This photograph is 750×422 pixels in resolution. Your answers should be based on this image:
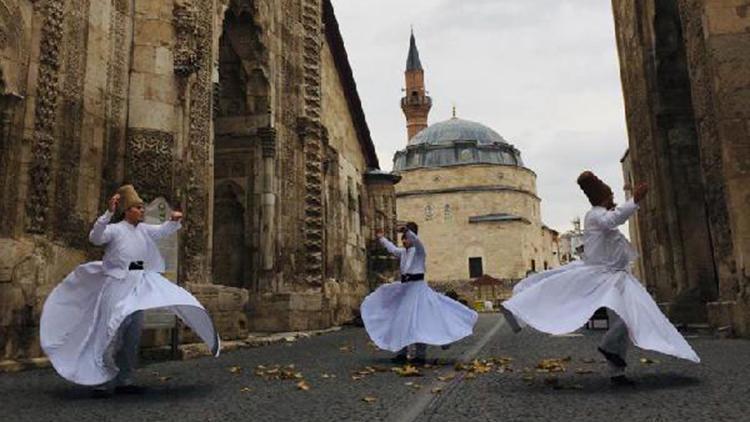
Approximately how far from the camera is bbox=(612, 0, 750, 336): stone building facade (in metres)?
9.37

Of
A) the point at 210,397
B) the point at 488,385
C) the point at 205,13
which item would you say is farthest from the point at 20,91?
the point at 488,385

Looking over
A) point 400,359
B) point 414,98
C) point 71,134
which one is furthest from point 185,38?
point 414,98

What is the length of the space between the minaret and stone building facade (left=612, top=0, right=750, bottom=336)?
6102 centimetres

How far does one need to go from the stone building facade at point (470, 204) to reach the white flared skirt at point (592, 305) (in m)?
56.0

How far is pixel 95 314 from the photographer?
534 centimetres

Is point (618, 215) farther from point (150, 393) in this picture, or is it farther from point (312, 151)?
point (312, 151)

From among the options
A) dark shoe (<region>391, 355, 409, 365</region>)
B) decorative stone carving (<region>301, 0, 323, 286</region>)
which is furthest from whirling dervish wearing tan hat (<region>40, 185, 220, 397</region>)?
decorative stone carving (<region>301, 0, 323, 286</region>)

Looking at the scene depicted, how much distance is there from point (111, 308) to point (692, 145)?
1270 cm

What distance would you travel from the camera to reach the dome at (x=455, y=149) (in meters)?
70.7

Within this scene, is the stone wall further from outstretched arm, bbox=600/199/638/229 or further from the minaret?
outstretched arm, bbox=600/199/638/229

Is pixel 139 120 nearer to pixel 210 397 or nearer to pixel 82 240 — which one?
pixel 82 240

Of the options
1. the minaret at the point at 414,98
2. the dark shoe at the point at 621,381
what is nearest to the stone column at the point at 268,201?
Answer: the dark shoe at the point at 621,381

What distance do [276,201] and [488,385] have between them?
32.0 feet

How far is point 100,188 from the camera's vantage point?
346 inches
